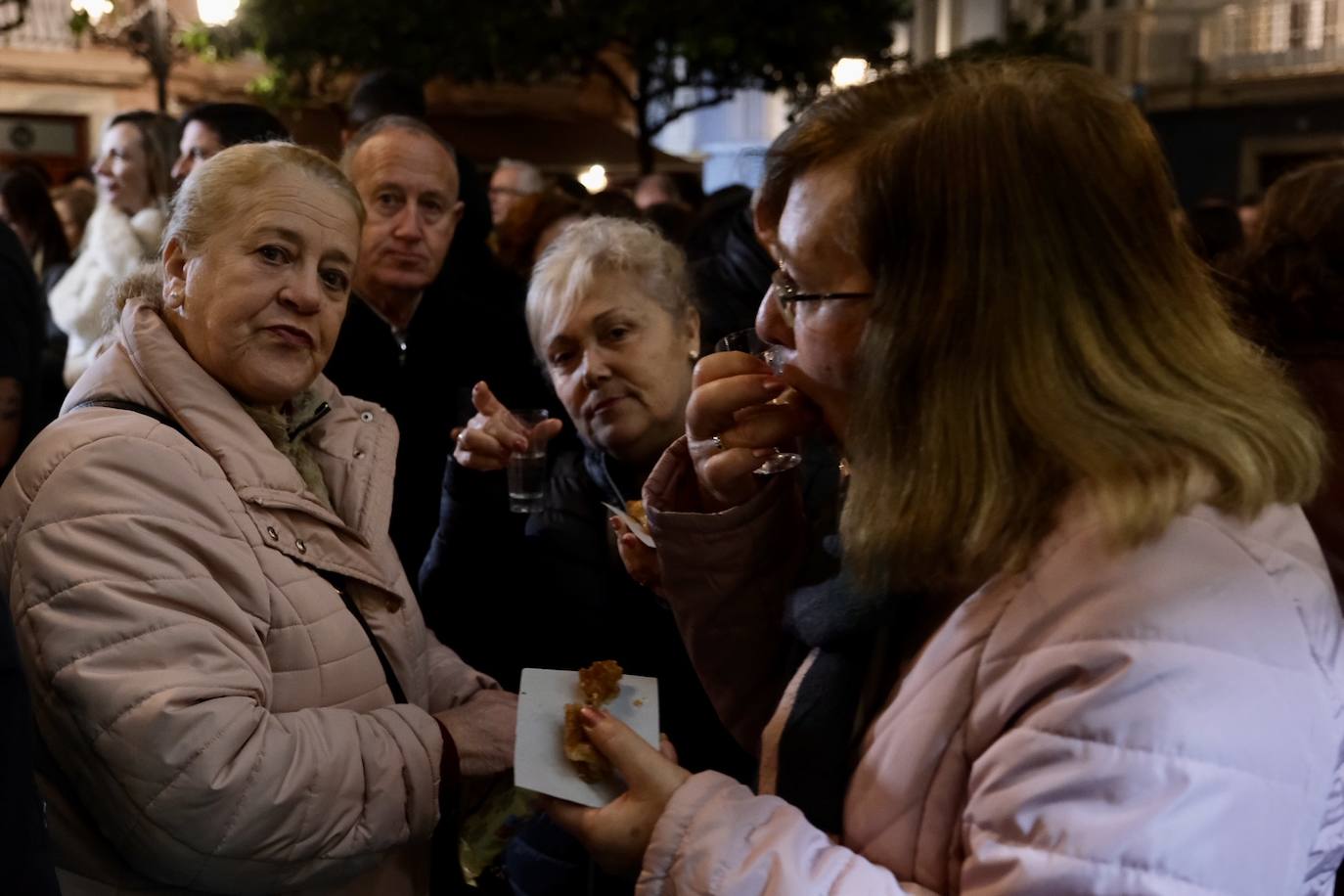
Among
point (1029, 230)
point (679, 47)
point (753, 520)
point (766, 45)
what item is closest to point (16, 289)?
point (753, 520)

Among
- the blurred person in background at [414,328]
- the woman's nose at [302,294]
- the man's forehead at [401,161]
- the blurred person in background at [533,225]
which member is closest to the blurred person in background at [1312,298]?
the woman's nose at [302,294]

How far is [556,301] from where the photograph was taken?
107 inches

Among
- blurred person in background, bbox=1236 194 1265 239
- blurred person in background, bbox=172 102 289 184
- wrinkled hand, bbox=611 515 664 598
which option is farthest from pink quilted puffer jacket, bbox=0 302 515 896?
blurred person in background, bbox=1236 194 1265 239

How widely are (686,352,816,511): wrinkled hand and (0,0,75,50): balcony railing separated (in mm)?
16885

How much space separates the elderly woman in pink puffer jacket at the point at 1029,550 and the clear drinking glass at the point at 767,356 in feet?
0.34

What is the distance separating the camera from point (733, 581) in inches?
69.6

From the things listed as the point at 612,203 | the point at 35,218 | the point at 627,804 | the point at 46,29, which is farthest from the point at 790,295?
the point at 46,29

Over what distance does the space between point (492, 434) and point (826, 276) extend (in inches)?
48.8

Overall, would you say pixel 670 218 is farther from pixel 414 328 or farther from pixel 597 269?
pixel 597 269

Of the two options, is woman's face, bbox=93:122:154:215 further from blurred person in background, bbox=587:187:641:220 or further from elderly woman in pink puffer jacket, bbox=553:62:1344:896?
elderly woman in pink puffer jacket, bbox=553:62:1344:896

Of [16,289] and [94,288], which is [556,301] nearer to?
[16,289]

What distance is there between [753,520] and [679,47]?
1043 centimetres

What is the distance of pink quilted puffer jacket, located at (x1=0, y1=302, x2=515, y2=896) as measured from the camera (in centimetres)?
156

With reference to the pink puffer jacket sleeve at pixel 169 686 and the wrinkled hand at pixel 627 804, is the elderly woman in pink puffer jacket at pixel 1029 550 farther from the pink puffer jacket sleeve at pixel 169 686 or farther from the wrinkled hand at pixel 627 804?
the pink puffer jacket sleeve at pixel 169 686
